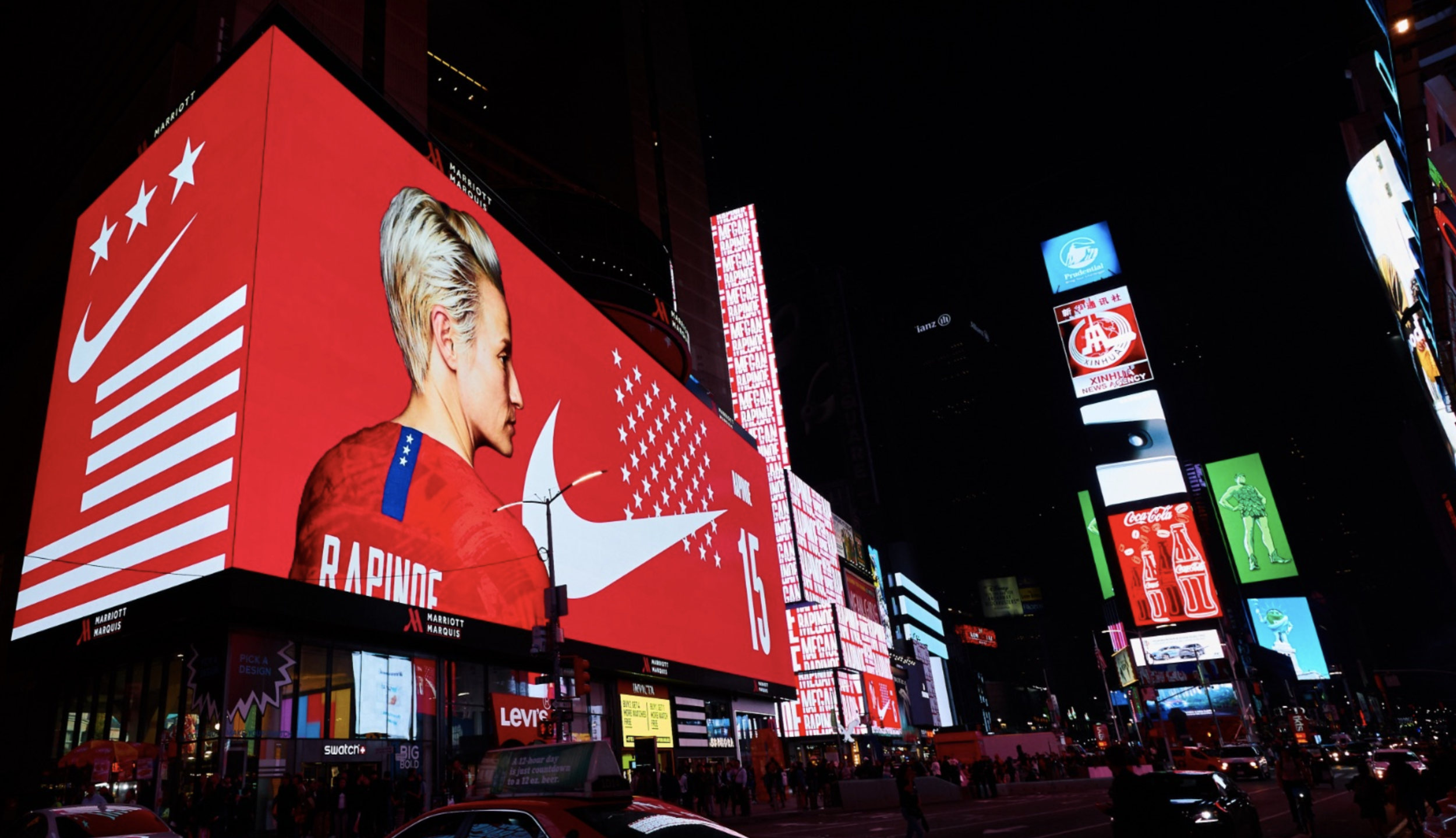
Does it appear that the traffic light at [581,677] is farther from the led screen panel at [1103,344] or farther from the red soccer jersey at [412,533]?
the led screen panel at [1103,344]

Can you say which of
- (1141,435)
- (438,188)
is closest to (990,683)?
(1141,435)

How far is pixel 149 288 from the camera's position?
23.5m

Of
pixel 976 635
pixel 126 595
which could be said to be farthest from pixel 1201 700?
pixel 976 635

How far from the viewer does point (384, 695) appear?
75.6 ft

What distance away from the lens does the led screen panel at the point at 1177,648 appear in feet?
229

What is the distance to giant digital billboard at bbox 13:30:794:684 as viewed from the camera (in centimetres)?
2006

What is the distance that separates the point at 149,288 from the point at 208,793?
45.7 feet

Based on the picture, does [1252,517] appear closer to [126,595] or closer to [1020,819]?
[1020,819]

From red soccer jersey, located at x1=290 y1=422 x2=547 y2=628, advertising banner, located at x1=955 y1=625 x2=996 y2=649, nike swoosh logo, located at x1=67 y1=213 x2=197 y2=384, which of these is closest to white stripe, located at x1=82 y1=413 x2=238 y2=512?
red soccer jersey, located at x1=290 y1=422 x2=547 y2=628

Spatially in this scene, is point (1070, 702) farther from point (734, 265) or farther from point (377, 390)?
point (377, 390)

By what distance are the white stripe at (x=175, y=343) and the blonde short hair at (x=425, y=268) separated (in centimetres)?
429

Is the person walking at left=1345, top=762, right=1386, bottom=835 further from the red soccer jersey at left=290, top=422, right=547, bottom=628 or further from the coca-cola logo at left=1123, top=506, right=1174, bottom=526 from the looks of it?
the coca-cola logo at left=1123, top=506, right=1174, bottom=526

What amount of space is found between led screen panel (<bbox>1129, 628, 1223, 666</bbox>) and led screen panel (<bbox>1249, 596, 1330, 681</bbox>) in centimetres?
5367

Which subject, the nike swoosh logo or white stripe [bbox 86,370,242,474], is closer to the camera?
white stripe [bbox 86,370,242,474]
